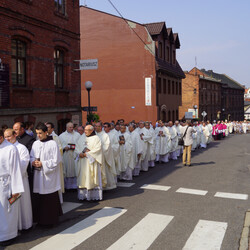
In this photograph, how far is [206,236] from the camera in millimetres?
5836

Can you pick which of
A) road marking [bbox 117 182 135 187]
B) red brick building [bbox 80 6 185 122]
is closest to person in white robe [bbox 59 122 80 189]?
road marking [bbox 117 182 135 187]

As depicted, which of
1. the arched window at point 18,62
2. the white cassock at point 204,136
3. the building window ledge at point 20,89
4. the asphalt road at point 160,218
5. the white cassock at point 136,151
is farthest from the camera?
the white cassock at point 204,136

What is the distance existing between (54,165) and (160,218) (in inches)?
94.6

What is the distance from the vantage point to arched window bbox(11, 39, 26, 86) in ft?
41.9

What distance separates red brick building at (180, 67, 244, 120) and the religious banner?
32661mm

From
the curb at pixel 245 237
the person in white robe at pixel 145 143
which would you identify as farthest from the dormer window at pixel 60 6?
the curb at pixel 245 237

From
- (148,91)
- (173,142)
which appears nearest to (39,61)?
(173,142)

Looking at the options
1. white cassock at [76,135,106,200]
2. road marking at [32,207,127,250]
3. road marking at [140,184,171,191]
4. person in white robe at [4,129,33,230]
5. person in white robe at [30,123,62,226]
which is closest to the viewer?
road marking at [32,207,127,250]

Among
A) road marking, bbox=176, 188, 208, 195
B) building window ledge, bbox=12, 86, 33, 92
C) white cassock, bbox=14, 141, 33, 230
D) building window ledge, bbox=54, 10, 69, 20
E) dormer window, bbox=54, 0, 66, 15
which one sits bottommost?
road marking, bbox=176, 188, 208, 195

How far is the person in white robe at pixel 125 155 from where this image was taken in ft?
35.9

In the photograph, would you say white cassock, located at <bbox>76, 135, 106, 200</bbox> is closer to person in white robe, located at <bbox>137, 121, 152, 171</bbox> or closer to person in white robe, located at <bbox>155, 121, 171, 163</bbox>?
person in white robe, located at <bbox>137, 121, 152, 171</bbox>

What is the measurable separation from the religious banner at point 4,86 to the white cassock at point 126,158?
4.47 meters

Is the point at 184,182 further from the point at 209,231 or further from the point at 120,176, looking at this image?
the point at 209,231

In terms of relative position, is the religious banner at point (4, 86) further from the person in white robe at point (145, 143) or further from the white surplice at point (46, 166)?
the white surplice at point (46, 166)
